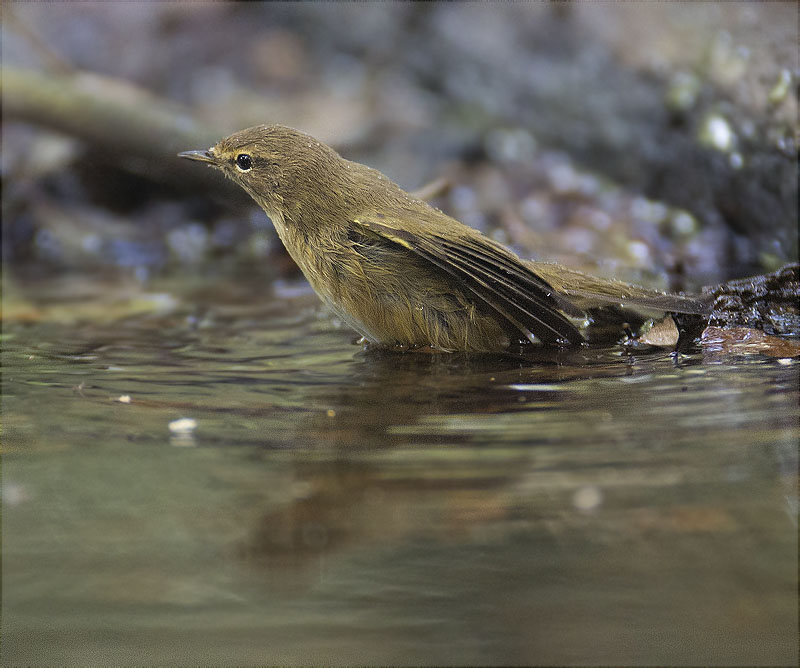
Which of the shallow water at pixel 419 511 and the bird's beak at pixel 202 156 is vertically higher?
the bird's beak at pixel 202 156

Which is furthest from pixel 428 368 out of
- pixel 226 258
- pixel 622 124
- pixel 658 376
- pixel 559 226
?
pixel 622 124

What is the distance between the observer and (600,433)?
115 inches

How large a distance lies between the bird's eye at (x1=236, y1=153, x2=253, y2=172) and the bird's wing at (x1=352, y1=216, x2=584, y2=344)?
841mm

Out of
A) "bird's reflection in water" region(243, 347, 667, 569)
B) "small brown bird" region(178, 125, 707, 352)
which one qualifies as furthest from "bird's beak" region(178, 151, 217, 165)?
"bird's reflection in water" region(243, 347, 667, 569)

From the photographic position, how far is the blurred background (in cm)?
634

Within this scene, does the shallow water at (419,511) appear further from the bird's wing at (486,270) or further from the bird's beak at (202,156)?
the bird's beak at (202,156)

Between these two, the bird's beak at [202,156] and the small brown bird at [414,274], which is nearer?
the small brown bird at [414,274]

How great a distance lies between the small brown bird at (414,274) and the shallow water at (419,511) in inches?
14.0

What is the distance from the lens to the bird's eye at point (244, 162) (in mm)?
4516

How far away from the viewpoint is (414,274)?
3982 millimetres

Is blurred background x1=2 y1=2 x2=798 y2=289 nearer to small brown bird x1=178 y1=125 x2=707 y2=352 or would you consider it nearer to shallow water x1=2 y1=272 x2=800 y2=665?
small brown bird x1=178 y1=125 x2=707 y2=352

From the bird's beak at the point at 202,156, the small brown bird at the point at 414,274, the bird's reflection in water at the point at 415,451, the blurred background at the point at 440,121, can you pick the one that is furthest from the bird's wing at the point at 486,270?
the blurred background at the point at 440,121

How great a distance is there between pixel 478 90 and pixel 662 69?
1.73m

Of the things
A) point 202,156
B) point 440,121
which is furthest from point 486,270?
point 440,121
